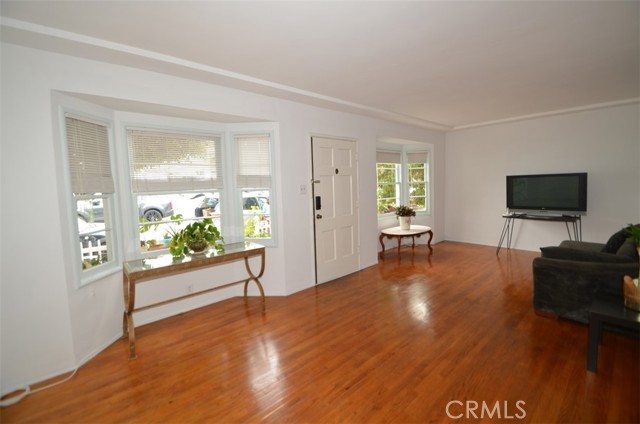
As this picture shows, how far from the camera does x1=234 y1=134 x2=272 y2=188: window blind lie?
392 cm

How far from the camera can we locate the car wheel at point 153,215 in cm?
340

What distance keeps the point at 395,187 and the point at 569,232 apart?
125 inches

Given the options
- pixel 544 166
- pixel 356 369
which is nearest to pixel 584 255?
pixel 356 369

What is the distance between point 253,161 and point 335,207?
1.40 metres

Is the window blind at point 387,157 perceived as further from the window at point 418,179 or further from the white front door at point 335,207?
the white front door at point 335,207

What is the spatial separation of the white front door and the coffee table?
9.72 ft

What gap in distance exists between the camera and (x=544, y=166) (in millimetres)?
5672

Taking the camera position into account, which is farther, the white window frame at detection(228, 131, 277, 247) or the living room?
the white window frame at detection(228, 131, 277, 247)

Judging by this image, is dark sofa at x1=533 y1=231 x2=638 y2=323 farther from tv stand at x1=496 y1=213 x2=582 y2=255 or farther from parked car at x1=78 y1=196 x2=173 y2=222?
parked car at x1=78 y1=196 x2=173 y2=222

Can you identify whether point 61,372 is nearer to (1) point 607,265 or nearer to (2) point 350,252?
(2) point 350,252

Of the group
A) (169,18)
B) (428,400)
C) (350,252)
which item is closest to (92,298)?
(169,18)

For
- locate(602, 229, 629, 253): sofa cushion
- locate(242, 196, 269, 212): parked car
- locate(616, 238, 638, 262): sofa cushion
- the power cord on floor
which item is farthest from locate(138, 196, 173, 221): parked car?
locate(602, 229, 629, 253): sofa cushion

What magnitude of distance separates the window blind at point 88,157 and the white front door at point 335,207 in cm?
237

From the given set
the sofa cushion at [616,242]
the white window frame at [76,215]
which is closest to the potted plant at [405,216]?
the sofa cushion at [616,242]
